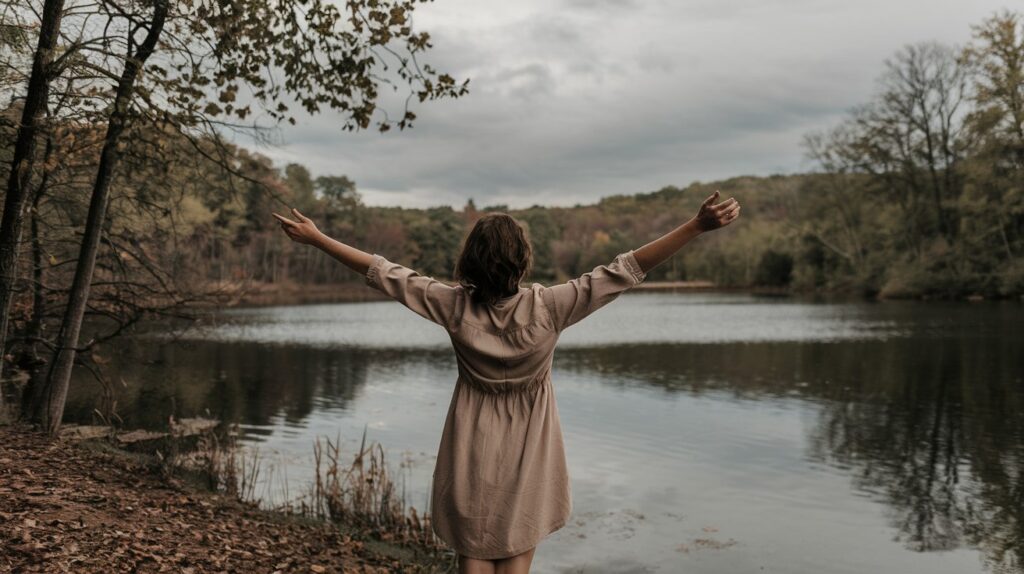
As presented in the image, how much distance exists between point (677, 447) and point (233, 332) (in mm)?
24778

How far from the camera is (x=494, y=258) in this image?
8.16 feet

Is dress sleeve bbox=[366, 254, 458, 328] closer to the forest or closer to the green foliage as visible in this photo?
the forest

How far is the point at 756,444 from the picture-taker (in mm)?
12836

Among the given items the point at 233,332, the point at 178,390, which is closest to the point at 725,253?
the point at 233,332

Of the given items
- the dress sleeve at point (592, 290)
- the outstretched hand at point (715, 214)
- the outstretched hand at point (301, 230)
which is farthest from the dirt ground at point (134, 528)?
the outstretched hand at point (715, 214)

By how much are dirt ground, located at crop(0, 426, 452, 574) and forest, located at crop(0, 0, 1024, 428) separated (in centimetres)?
145

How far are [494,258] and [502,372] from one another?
1.30 ft

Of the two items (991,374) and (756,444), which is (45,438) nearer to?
(756,444)

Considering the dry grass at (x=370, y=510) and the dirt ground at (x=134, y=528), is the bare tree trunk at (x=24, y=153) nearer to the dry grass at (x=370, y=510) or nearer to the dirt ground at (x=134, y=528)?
the dirt ground at (x=134, y=528)

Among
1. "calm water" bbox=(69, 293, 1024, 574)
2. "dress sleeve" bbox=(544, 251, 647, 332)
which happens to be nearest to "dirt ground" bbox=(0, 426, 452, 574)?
"calm water" bbox=(69, 293, 1024, 574)

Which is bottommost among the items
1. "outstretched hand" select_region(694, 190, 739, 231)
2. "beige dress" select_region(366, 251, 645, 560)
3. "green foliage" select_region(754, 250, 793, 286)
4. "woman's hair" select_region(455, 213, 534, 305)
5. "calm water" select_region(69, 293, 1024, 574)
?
"calm water" select_region(69, 293, 1024, 574)

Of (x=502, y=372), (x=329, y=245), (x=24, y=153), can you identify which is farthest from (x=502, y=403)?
(x=24, y=153)

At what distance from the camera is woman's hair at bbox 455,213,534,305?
2.50 metres

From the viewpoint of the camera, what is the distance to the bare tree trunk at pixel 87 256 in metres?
7.17
